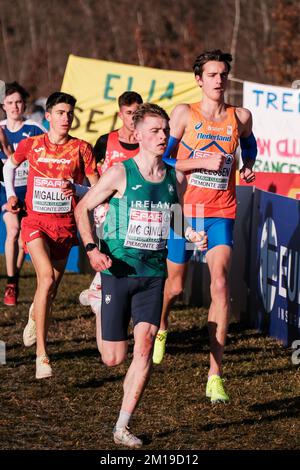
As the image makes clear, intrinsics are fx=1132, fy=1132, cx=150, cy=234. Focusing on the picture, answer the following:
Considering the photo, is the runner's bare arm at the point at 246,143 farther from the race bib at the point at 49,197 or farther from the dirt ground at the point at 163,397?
the dirt ground at the point at 163,397

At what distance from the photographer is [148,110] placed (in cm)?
668

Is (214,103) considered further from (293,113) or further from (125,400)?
(293,113)

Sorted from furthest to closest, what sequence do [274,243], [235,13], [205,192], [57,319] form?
[235,13], [57,319], [274,243], [205,192]

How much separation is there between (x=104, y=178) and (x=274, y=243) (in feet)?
12.5

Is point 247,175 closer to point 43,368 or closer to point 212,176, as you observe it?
point 212,176

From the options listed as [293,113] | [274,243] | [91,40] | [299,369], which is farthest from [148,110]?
[91,40]

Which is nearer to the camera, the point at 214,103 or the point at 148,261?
the point at 148,261

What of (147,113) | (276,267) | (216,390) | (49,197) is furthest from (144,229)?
(276,267)

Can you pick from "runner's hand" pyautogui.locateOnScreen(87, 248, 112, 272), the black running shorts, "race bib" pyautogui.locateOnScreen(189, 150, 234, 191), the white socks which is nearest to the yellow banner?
"race bib" pyautogui.locateOnScreen(189, 150, 234, 191)

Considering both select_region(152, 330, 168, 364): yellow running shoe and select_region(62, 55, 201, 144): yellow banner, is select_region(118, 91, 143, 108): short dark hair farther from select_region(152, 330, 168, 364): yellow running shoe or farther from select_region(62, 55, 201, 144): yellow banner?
select_region(62, 55, 201, 144): yellow banner

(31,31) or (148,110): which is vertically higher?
(31,31)

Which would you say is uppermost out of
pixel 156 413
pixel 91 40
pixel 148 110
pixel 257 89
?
pixel 91 40

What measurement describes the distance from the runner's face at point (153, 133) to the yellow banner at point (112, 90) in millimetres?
10473

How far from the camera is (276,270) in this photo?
1016 cm
